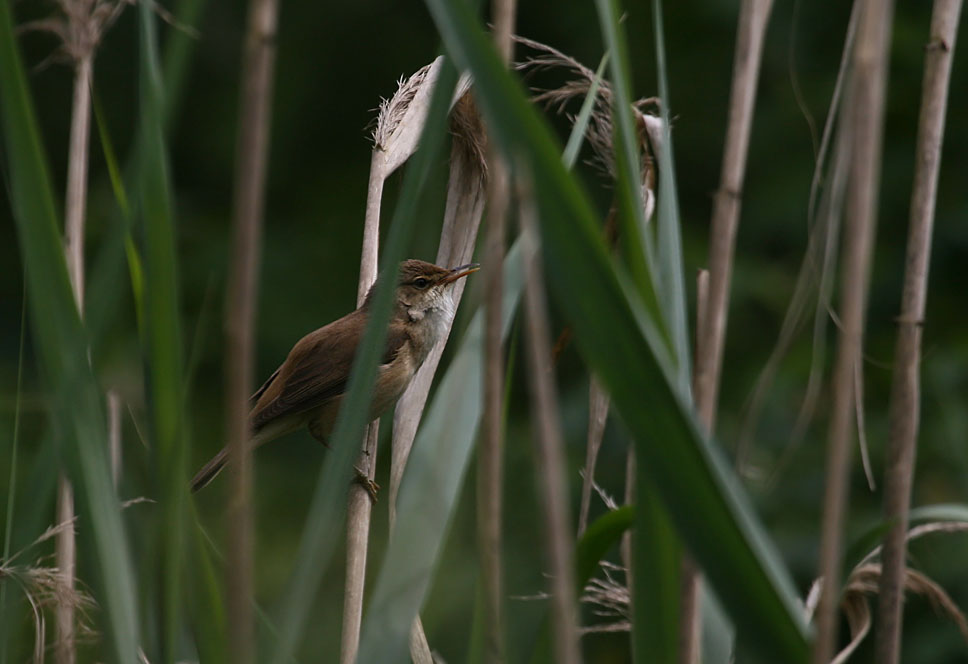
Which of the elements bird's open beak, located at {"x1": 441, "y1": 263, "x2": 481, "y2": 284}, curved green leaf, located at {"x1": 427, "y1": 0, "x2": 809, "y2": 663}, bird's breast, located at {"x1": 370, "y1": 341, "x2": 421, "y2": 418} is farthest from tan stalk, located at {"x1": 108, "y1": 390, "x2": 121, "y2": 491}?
curved green leaf, located at {"x1": 427, "y1": 0, "x2": 809, "y2": 663}

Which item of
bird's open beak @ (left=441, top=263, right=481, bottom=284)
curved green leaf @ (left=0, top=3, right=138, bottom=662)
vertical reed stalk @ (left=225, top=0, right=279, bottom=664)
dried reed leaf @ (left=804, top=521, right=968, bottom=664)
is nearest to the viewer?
vertical reed stalk @ (left=225, top=0, right=279, bottom=664)

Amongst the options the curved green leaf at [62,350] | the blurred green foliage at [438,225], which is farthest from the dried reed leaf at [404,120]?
the curved green leaf at [62,350]

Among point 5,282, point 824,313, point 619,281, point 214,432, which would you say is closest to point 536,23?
point 214,432

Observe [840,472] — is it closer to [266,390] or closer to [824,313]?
[824,313]

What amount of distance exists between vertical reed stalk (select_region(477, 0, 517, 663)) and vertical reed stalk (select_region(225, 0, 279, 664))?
0.29 meters

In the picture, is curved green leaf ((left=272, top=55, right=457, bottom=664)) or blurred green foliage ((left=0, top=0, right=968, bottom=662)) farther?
blurred green foliage ((left=0, top=0, right=968, bottom=662))

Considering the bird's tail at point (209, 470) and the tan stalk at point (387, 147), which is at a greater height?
the tan stalk at point (387, 147)

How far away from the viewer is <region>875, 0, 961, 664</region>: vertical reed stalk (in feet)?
4.77

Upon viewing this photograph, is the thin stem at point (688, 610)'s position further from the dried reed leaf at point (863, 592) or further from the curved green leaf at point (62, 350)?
the curved green leaf at point (62, 350)

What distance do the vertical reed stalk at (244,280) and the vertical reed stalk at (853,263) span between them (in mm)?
602

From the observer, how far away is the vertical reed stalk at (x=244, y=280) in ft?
3.55

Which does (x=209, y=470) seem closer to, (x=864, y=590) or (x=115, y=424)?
(x=115, y=424)

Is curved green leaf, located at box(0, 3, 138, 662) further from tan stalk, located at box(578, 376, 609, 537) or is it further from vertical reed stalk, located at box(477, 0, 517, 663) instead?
tan stalk, located at box(578, 376, 609, 537)

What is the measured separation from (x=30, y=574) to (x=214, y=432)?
10.1 feet
